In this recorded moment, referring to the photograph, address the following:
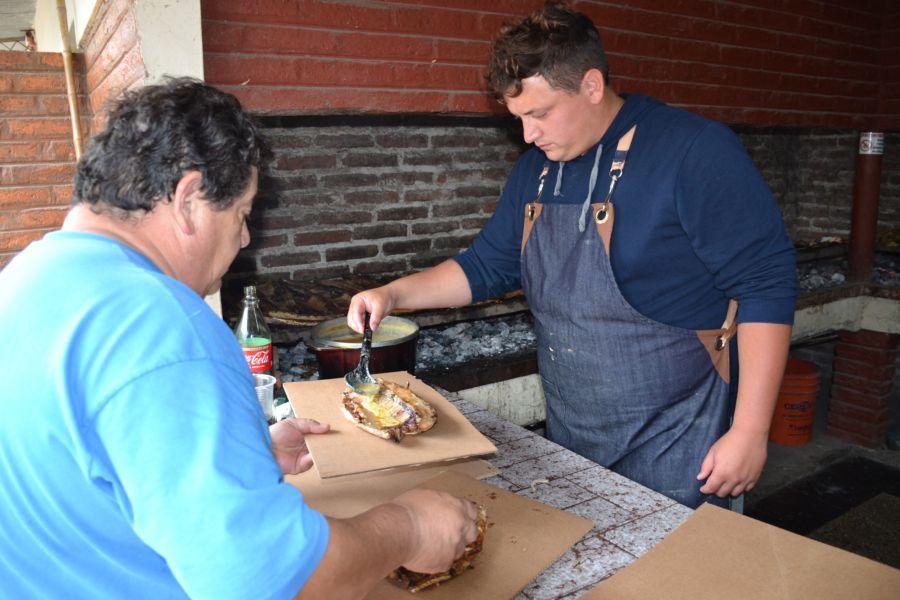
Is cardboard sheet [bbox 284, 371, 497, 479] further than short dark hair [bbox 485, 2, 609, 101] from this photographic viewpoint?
No

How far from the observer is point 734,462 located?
191cm

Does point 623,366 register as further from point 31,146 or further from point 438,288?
point 31,146

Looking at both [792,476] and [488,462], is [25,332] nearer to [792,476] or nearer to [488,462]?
[488,462]

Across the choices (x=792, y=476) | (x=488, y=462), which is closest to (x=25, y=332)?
(x=488, y=462)

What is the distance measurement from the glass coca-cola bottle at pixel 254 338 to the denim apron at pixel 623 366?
0.90 m

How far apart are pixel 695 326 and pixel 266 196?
10.0 ft

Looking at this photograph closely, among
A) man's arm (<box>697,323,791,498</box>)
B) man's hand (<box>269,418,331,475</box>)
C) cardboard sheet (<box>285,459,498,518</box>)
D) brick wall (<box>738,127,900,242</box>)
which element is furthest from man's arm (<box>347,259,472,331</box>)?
brick wall (<box>738,127,900,242</box>)

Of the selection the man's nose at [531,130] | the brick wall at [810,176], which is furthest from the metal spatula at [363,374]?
the brick wall at [810,176]

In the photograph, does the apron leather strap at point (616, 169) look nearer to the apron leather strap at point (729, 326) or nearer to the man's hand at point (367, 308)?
the apron leather strap at point (729, 326)

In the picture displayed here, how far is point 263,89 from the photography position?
2.49m

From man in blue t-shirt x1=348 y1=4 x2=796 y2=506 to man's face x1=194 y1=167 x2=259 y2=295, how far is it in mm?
1128

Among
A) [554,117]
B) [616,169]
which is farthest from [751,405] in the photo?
[554,117]

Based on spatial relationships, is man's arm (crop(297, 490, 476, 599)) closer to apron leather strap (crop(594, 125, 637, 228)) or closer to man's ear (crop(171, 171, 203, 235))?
man's ear (crop(171, 171, 203, 235))

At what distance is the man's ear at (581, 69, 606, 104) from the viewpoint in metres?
1.99
